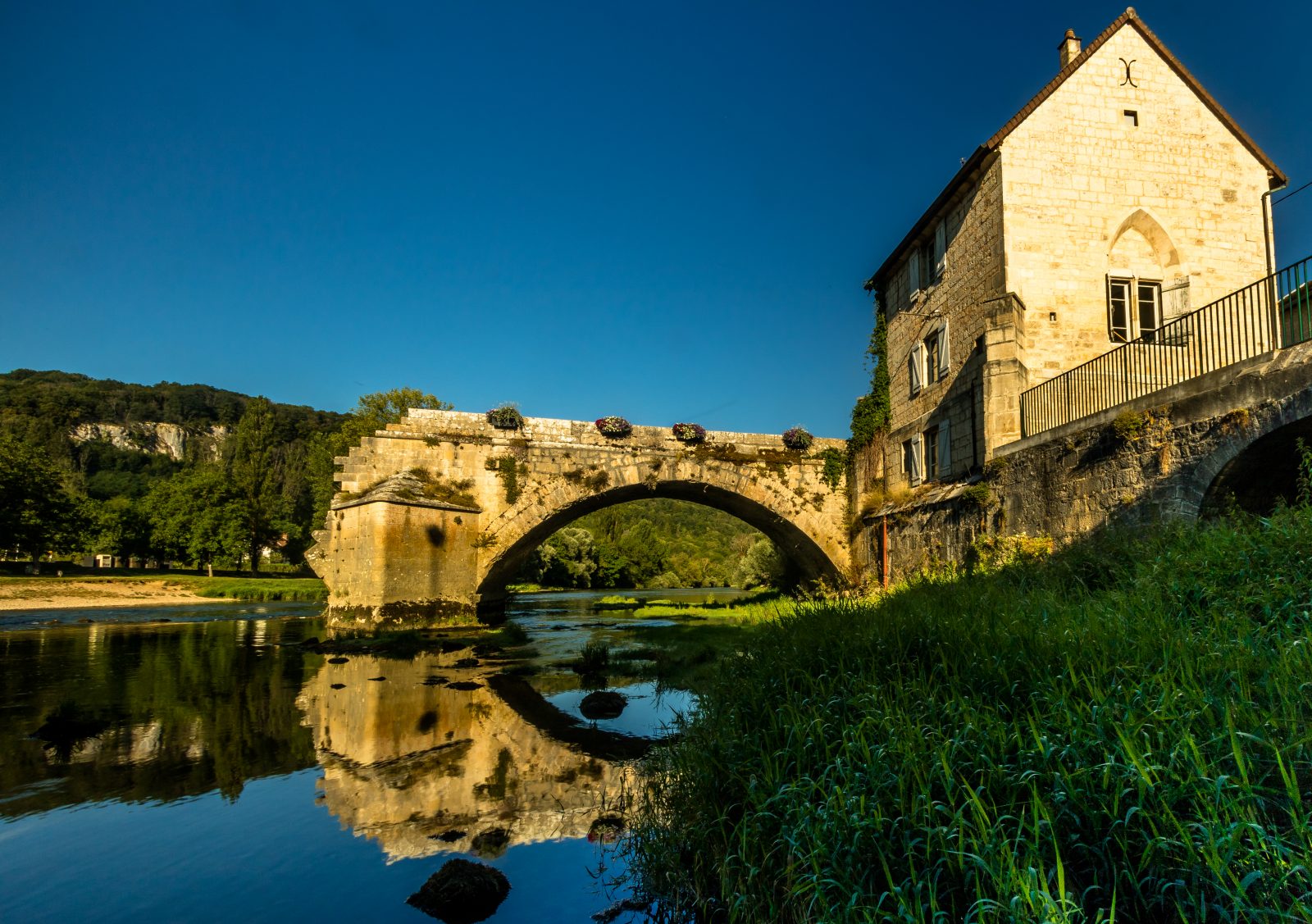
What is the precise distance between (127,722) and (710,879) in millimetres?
7321

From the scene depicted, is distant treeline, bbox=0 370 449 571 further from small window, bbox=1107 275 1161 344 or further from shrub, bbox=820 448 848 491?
small window, bbox=1107 275 1161 344

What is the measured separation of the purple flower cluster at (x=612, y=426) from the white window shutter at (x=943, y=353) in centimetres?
770

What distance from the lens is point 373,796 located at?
17.9 feet

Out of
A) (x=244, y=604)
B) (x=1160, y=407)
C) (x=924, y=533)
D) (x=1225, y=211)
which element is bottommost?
(x=244, y=604)

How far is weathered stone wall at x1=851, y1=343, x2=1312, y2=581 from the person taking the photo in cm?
746

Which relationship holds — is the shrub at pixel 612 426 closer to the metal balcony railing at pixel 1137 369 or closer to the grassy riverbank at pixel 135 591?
the metal balcony railing at pixel 1137 369

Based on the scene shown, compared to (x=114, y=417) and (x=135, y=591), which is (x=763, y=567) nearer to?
(x=135, y=591)

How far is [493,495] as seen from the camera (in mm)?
17641

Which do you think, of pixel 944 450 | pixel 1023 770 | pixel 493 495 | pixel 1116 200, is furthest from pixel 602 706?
pixel 1116 200

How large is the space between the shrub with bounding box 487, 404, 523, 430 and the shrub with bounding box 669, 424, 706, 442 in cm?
398

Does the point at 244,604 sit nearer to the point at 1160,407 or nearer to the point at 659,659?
the point at 659,659

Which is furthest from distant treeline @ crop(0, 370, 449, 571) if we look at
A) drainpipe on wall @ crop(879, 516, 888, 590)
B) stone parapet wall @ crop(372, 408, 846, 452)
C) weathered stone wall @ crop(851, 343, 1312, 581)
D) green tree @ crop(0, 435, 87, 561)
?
weathered stone wall @ crop(851, 343, 1312, 581)

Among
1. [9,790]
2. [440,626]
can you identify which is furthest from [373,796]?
[440,626]

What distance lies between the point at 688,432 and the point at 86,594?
96.0 ft
